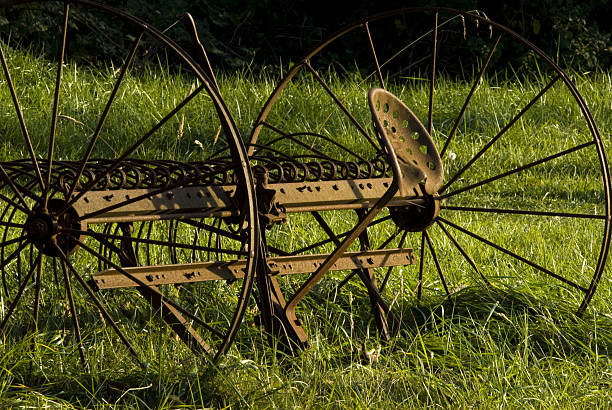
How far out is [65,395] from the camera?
233cm

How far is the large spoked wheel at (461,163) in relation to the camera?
2977mm

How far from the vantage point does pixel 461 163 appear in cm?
562

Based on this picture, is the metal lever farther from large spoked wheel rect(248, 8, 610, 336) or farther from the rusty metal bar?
the rusty metal bar

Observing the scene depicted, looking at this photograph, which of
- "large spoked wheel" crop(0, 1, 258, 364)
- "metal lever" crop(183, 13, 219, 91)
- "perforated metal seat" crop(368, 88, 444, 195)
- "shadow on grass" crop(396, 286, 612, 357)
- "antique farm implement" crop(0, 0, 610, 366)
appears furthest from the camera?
"shadow on grass" crop(396, 286, 612, 357)

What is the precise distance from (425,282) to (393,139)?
0.86 metres

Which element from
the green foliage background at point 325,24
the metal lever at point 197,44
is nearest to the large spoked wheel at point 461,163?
the green foliage background at point 325,24

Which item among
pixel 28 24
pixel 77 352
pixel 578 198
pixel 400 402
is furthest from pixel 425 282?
pixel 28 24

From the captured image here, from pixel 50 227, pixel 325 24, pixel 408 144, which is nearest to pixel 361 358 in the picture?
pixel 408 144

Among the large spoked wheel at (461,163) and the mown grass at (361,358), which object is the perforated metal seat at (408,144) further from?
the mown grass at (361,358)

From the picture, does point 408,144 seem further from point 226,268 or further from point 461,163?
point 461,163

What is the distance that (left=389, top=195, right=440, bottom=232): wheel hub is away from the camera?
9.46 ft

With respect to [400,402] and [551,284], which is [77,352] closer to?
[400,402]

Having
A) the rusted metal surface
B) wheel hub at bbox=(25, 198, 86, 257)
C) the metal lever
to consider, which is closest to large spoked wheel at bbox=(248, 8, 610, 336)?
the rusted metal surface

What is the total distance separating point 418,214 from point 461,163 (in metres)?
2.76
